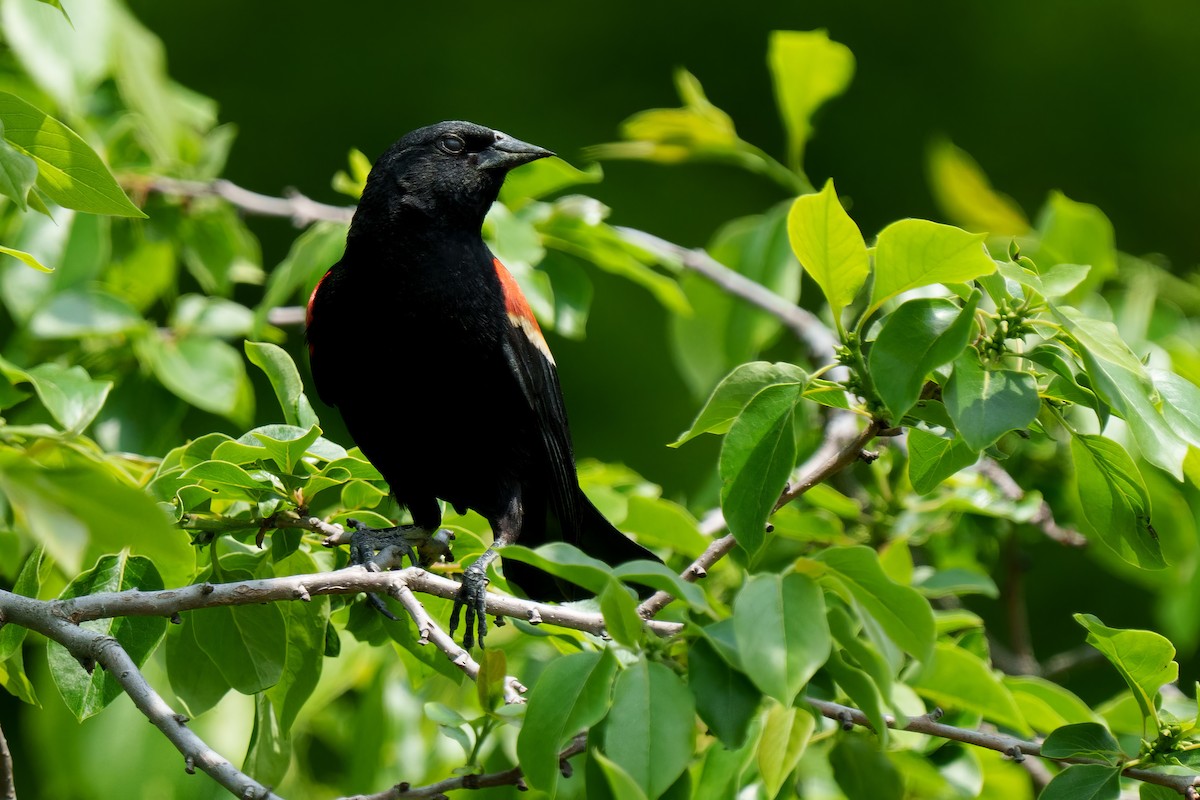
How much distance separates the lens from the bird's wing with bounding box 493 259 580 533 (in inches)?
88.8

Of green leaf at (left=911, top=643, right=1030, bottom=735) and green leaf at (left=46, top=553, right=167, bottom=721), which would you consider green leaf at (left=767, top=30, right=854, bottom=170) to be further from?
green leaf at (left=46, top=553, right=167, bottom=721)

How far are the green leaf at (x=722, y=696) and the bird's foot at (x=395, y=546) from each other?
0.66 metres

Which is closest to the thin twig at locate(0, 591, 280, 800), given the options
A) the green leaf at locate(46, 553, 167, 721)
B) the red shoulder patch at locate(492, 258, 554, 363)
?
the green leaf at locate(46, 553, 167, 721)

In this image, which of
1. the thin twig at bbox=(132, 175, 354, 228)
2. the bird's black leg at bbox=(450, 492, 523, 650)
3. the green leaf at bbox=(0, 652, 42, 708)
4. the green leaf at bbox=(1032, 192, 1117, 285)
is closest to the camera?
the green leaf at bbox=(0, 652, 42, 708)

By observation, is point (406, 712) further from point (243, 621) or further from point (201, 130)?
point (201, 130)

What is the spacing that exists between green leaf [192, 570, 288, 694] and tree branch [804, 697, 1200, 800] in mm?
684

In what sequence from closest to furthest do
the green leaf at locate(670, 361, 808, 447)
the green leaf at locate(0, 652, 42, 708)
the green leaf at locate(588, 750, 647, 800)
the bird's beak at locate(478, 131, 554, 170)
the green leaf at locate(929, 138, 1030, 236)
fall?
the green leaf at locate(588, 750, 647, 800) → the green leaf at locate(670, 361, 808, 447) → the green leaf at locate(0, 652, 42, 708) → the bird's beak at locate(478, 131, 554, 170) → the green leaf at locate(929, 138, 1030, 236)

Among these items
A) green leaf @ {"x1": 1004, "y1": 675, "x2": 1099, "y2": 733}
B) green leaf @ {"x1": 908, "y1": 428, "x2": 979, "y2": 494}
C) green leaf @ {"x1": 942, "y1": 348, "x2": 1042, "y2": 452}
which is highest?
green leaf @ {"x1": 942, "y1": 348, "x2": 1042, "y2": 452}

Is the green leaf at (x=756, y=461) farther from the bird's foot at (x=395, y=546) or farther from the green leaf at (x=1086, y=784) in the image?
the bird's foot at (x=395, y=546)

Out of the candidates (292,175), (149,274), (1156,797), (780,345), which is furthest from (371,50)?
(1156,797)

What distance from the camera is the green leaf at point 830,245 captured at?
54.4 inches

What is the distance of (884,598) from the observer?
120cm

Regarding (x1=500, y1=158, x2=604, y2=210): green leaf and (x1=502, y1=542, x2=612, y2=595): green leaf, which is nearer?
(x1=502, y1=542, x2=612, y2=595): green leaf

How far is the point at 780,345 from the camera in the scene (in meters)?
6.16
